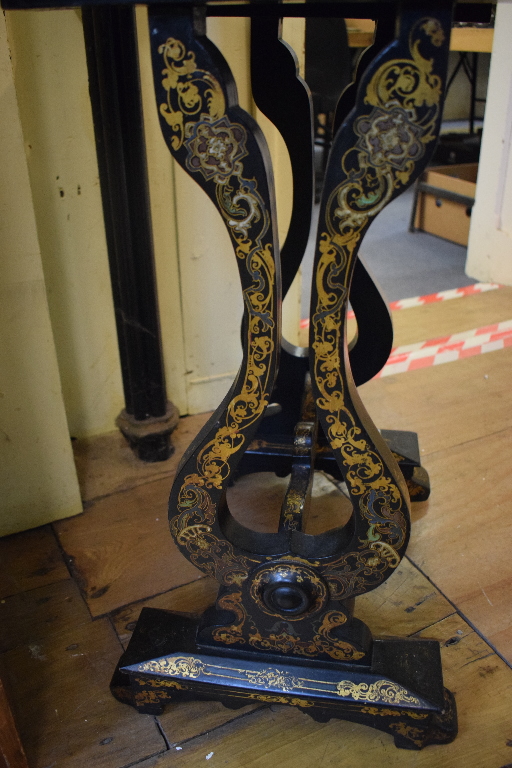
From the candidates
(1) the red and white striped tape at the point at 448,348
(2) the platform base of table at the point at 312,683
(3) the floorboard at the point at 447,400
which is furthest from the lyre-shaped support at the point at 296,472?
(1) the red and white striped tape at the point at 448,348

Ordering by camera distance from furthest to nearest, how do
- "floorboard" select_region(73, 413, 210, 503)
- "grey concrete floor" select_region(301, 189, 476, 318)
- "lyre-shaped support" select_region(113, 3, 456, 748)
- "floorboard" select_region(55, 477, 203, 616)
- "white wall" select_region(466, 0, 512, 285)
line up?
"grey concrete floor" select_region(301, 189, 476, 318) → "white wall" select_region(466, 0, 512, 285) → "floorboard" select_region(73, 413, 210, 503) → "floorboard" select_region(55, 477, 203, 616) → "lyre-shaped support" select_region(113, 3, 456, 748)

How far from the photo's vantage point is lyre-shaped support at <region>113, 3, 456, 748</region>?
2.37 ft

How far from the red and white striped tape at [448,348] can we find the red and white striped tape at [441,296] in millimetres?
303

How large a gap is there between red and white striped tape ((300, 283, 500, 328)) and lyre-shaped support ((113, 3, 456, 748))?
4.73 feet

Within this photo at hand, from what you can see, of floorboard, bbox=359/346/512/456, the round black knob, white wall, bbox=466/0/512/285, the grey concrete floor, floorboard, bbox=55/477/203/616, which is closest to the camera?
the round black knob

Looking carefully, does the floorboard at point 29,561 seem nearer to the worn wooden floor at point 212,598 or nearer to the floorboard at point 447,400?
the worn wooden floor at point 212,598

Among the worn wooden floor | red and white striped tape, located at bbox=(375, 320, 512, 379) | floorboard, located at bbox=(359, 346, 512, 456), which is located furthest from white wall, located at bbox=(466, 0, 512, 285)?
the worn wooden floor

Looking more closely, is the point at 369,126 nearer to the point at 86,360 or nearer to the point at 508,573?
the point at 508,573

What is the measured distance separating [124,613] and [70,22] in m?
1.11

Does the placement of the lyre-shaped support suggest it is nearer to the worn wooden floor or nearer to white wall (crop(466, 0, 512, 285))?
the worn wooden floor

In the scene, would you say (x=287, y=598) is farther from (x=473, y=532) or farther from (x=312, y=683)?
(x=473, y=532)

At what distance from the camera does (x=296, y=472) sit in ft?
4.05

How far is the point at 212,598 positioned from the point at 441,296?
1.70 meters

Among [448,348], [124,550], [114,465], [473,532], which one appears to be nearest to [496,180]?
[448,348]
